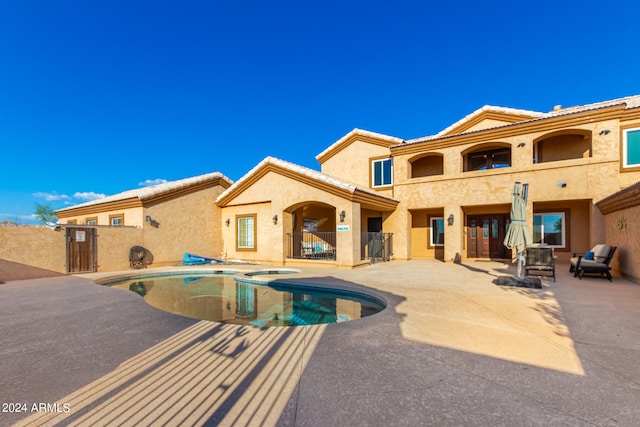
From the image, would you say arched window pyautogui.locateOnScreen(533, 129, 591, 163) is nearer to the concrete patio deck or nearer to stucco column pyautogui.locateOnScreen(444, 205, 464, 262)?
stucco column pyautogui.locateOnScreen(444, 205, 464, 262)

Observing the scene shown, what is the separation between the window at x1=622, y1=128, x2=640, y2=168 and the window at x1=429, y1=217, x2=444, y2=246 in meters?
7.99

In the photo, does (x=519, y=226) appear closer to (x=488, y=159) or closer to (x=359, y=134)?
Answer: (x=488, y=159)

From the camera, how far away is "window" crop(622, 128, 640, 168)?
12000mm

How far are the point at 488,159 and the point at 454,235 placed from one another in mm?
5094

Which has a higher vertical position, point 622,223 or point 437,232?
point 622,223

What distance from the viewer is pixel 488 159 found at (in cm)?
1644

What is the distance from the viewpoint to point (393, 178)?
55.8ft

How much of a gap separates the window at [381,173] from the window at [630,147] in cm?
1001

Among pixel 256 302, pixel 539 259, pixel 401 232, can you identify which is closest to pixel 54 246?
pixel 256 302

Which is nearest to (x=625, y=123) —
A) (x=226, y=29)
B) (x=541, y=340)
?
(x=541, y=340)

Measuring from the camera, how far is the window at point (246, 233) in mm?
16469

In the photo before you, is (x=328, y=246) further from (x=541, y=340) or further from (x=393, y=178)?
(x=541, y=340)

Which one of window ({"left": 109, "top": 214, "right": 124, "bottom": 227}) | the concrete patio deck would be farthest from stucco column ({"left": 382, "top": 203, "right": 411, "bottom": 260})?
window ({"left": 109, "top": 214, "right": 124, "bottom": 227})

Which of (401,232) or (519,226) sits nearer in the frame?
→ (519,226)
